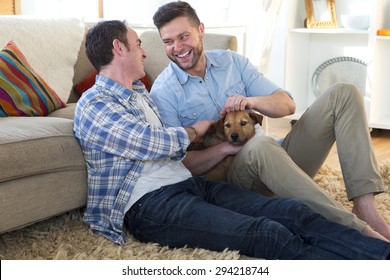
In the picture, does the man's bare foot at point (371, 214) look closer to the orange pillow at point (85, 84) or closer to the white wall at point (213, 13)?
the orange pillow at point (85, 84)

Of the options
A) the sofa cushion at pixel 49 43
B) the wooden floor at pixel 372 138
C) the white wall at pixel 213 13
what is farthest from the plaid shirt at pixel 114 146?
the white wall at pixel 213 13

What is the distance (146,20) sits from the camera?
5121 mm

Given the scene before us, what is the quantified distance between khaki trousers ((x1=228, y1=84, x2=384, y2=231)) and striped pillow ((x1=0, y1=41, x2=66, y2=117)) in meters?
0.91

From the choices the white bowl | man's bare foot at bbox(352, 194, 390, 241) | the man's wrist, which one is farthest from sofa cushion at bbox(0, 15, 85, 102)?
the white bowl

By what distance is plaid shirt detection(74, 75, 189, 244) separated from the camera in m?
2.11

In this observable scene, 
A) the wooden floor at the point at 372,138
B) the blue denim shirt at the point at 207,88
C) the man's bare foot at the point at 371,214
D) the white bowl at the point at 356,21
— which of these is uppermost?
the white bowl at the point at 356,21

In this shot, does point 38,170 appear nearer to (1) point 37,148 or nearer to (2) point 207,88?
(1) point 37,148

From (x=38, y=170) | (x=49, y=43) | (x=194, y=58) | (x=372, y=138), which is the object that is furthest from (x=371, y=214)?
(x=372, y=138)

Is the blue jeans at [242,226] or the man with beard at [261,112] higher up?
the man with beard at [261,112]

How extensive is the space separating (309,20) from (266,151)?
8.55 ft

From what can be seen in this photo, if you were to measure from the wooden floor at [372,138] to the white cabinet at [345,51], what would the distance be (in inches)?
3.9

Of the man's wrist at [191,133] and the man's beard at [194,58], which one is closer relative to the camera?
the man's wrist at [191,133]

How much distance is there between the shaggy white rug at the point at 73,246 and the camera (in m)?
2.11
